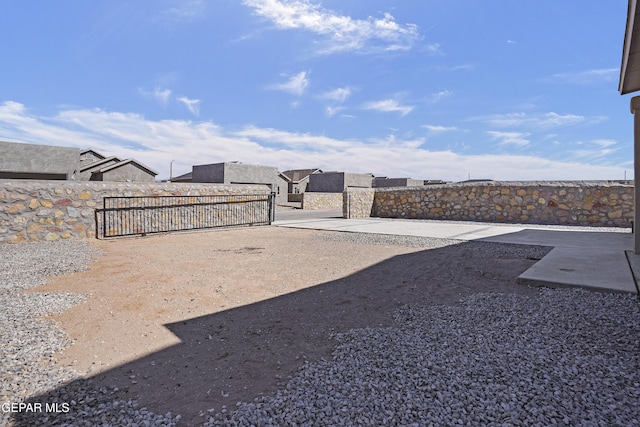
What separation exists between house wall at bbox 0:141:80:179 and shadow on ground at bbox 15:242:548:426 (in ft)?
94.4

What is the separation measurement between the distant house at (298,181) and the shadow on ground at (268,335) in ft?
118

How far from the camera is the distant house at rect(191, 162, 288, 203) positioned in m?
29.5

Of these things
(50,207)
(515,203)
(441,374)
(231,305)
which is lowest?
(231,305)

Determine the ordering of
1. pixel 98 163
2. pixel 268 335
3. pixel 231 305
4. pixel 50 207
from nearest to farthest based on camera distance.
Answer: pixel 268 335
pixel 231 305
pixel 50 207
pixel 98 163

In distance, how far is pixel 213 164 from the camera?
30453 millimetres

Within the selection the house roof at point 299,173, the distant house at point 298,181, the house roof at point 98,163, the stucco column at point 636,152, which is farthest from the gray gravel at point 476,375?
the house roof at point 299,173

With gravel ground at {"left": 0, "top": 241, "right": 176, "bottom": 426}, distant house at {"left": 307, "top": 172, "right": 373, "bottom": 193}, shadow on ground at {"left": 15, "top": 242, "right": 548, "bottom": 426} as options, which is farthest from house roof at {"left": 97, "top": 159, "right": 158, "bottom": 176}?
shadow on ground at {"left": 15, "top": 242, "right": 548, "bottom": 426}

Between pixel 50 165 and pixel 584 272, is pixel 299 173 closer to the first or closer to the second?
pixel 50 165

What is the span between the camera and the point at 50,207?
27.8 feet

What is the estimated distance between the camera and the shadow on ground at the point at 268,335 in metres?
2.17

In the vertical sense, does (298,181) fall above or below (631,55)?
below

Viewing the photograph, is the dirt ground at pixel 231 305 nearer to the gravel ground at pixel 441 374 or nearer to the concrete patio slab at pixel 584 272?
the gravel ground at pixel 441 374

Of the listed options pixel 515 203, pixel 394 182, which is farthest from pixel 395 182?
pixel 515 203

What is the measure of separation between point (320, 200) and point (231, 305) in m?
27.1
